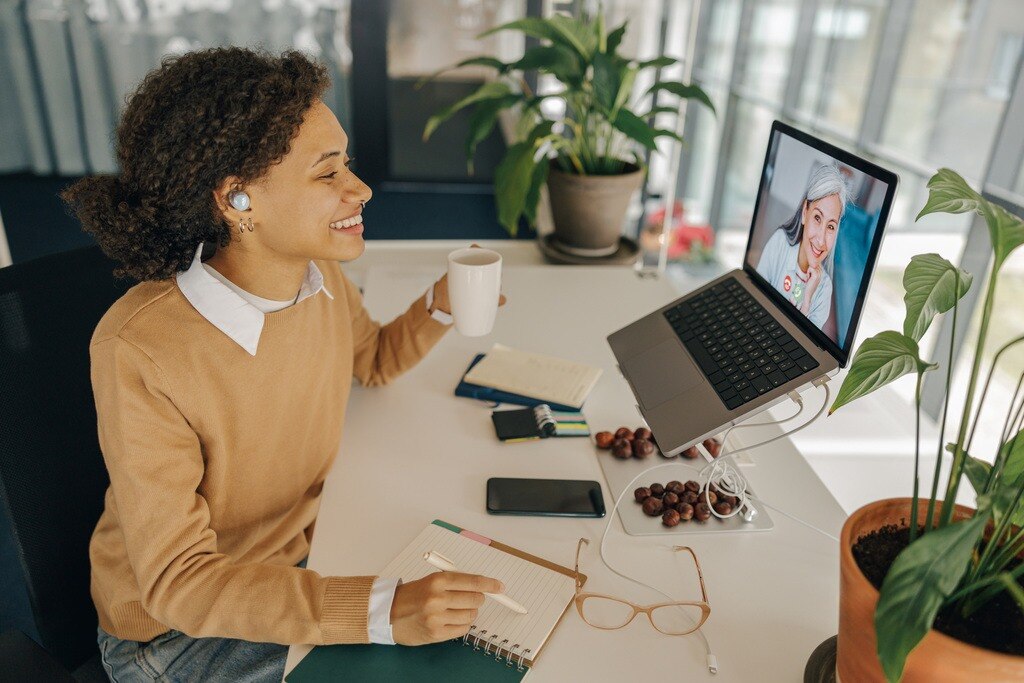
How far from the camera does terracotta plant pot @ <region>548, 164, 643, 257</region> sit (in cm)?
190

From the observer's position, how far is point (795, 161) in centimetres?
111

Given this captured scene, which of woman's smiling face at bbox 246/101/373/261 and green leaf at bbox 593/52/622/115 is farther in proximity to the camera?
green leaf at bbox 593/52/622/115

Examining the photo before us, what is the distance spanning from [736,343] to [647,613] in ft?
1.46

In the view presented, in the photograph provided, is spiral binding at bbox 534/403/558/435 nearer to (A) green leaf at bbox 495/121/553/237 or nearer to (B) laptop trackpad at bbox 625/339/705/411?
(B) laptop trackpad at bbox 625/339/705/411

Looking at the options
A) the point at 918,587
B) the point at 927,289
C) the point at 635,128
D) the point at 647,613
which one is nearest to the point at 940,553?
the point at 918,587

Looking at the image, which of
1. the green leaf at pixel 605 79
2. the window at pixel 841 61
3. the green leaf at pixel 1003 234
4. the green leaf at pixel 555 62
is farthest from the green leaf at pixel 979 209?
the window at pixel 841 61

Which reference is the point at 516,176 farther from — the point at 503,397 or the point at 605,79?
the point at 503,397

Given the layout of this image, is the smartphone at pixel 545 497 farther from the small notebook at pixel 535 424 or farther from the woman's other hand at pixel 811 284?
the woman's other hand at pixel 811 284

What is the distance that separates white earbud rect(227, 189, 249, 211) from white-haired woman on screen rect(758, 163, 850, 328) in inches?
29.2

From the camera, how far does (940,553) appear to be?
0.57 metres

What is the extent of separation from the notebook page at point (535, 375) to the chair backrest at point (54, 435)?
0.58m

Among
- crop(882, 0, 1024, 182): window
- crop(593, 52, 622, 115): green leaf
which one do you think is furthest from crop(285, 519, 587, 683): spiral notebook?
crop(882, 0, 1024, 182): window

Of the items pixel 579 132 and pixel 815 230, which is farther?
pixel 579 132

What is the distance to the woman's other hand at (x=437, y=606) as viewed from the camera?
0.83 meters
